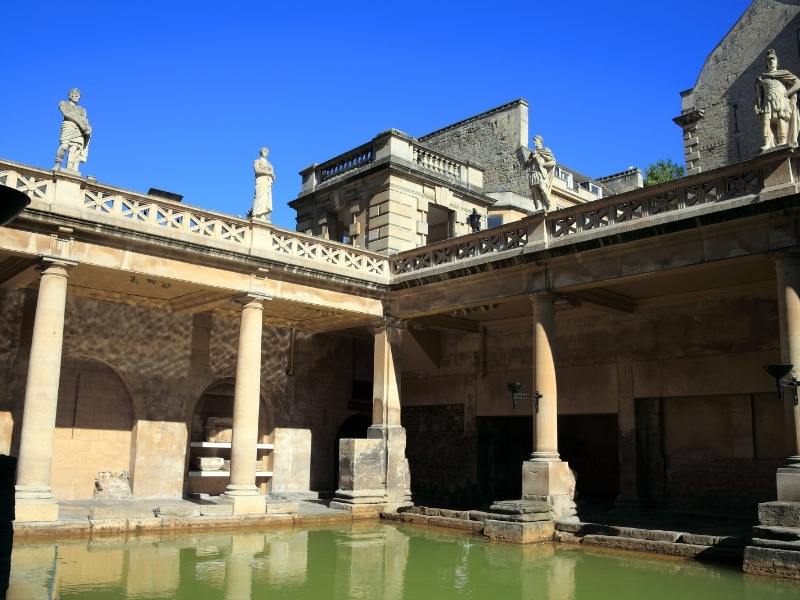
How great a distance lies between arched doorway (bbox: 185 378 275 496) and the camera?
63.1ft

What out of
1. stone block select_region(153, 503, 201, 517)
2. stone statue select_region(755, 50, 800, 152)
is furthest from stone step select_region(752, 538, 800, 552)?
stone block select_region(153, 503, 201, 517)

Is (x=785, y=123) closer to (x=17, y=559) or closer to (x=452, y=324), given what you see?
(x=452, y=324)

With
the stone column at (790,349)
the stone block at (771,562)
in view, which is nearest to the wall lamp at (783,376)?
the stone column at (790,349)

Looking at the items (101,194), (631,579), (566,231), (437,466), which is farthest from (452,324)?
(631,579)

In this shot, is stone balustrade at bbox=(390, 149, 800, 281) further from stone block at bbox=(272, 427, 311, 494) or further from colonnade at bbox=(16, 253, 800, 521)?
stone block at bbox=(272, 427, 311, 494)

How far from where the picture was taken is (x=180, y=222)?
1549cm

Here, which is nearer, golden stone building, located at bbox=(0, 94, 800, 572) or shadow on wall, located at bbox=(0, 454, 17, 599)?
shadow on wall, located at bbox=(0, 454, 17, 599)

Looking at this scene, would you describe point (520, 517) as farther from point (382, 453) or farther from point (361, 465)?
point (382, 453)

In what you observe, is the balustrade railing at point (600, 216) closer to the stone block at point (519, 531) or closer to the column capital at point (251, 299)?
the column capital at point (251, 299)

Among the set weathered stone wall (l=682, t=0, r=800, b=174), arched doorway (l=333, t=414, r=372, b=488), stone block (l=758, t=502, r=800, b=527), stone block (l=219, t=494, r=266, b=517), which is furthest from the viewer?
weathered stone wall (l=682, t=0, r=800, b=174)

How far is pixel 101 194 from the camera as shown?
46.8 feet

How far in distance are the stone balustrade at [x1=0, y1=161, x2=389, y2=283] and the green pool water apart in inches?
232

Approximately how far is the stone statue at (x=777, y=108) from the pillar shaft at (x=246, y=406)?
10397mm

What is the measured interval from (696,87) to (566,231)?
588 inches
